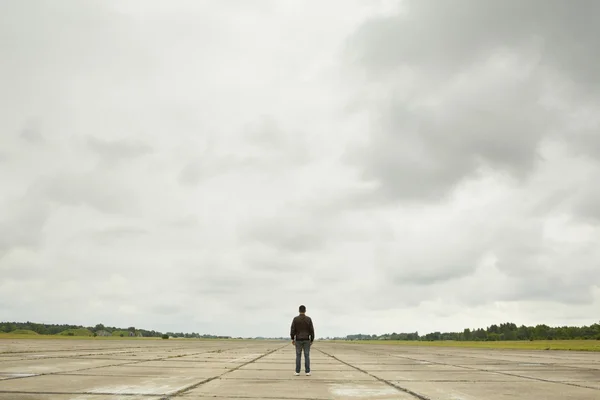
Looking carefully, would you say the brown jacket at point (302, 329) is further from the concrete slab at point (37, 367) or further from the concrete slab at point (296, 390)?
the concrete slab at point (37, 367)

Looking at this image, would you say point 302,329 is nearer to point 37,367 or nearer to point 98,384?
point 98,384

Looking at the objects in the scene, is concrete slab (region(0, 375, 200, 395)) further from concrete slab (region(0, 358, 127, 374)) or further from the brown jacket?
the brown jacket

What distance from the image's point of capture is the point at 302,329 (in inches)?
597

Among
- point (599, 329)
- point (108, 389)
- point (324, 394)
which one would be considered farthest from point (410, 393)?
point (599, 329)

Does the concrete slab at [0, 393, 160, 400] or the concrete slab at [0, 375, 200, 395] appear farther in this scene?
the concrete slab at [0, 375, 200, 395]

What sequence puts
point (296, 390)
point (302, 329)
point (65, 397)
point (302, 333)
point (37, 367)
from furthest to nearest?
point (37, 367)
point (302, 329)
point (302, 333)
point (296, 390)
point (65, 397)

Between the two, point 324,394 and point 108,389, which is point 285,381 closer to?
point 324,394

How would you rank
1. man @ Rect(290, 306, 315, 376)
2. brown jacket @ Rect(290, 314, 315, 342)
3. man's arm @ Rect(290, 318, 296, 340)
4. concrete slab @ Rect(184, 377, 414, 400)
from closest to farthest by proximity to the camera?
1. concrete slab @ Rect(184, 377, 414, 400)
2. man @ Rect(290, 306, 315, 376)
3. brown jacket @ Rect(290, 314, 315, 342)
4. man's arm @ Rect(290, 318, 296, 340)

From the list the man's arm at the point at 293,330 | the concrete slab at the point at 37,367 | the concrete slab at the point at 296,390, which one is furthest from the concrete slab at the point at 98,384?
the man's arm at the point at 293,330

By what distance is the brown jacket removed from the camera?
15.0 meters

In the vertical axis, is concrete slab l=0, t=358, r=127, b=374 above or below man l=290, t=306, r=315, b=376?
below

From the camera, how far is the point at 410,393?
10219 millimetres

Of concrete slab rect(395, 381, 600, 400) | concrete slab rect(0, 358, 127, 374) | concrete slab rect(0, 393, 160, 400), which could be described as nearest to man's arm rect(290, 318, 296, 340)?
concrete slab rect(395, 381, 600, 400)

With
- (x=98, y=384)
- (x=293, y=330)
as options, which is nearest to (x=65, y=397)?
(x=98, y=384)
